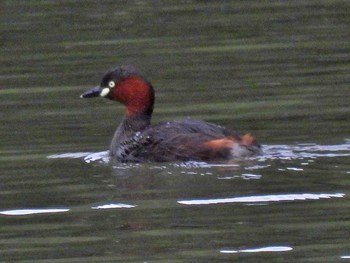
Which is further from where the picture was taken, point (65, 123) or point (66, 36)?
point (66, 36)

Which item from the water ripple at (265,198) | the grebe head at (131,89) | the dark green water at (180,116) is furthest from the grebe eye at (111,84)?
the water ripple at (265,198)

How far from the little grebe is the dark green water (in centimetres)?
16

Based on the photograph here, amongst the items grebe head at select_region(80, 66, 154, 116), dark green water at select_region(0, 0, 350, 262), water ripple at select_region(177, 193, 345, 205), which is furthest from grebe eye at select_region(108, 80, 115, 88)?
water ripple at select_region(177, 193, 345, 205)

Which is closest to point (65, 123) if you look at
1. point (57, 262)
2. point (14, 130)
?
point (14, 130)

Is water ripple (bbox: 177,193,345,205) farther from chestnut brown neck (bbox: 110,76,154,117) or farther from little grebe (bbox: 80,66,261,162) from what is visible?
chestnut brown neck (bbox: 110,76,154,117)

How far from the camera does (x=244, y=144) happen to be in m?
10.4

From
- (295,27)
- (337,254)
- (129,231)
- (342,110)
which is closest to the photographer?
(337,254)

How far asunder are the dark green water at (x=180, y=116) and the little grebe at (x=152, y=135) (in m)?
0.16

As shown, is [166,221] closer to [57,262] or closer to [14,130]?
[57,262]

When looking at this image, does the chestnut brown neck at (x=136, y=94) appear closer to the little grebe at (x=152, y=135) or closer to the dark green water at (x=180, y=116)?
the little grebe at (x=152, y=135)

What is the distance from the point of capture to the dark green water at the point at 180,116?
26.8 ft

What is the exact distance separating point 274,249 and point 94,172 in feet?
9.25

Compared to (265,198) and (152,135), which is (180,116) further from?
(265,198)

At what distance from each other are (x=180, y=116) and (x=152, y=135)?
1314 mm
